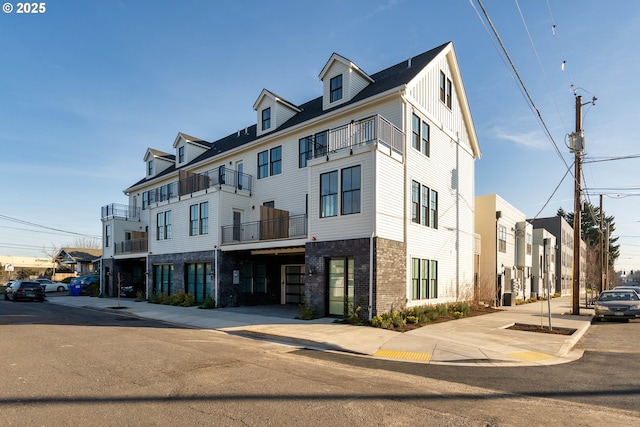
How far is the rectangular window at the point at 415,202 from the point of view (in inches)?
699

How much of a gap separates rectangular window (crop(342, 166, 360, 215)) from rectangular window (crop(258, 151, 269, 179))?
8.15 meters

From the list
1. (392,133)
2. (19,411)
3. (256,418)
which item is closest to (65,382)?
(19,411)

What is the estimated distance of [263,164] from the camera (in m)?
23.2

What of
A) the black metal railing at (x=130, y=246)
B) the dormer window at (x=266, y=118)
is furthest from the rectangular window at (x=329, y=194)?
the black metal railing at (x=130, y=246)

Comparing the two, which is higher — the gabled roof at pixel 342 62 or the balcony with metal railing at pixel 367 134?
the gabled roof at pixel 342 62

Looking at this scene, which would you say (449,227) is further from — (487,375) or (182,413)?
(182,413)

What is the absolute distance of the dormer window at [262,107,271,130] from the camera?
2392cm

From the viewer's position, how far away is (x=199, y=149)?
3100 centimetres

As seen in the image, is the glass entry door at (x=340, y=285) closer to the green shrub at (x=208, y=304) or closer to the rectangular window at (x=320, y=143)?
the rectangular window at (x=320, y=143)

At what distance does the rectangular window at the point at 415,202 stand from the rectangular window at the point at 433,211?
1460 mm

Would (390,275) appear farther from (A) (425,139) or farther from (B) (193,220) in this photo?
(B) (193,220)

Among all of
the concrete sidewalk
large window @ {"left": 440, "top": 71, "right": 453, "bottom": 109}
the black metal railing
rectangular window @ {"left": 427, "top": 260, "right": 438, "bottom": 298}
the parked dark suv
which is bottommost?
the parked dark suv

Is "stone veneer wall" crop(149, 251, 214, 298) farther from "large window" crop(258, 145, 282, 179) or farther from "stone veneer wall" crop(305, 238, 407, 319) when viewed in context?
"stone veneer wall" crop(305, 238, 407, 319)

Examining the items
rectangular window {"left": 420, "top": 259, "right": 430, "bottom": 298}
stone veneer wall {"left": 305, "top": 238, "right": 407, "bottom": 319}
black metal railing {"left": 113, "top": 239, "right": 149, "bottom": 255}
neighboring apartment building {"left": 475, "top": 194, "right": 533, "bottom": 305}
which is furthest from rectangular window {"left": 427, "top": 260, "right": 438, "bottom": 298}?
black metal railing {"left": 113, "top": 239, "right": 149, "bottom": 255}
